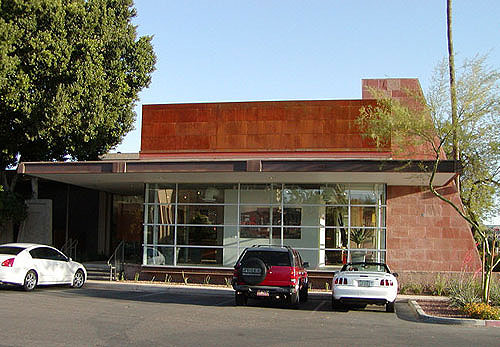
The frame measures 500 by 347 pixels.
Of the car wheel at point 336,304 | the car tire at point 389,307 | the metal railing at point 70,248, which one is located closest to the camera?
the car wheel at point 336,304

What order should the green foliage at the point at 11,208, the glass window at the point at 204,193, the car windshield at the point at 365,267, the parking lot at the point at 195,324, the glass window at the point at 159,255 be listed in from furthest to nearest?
the green foliage at the point at 11,208
the glass window at the point at 159,255
the glass window at the point at 204,193
the car windshield at the point at 365,267
the parking lot at the point at 195,324

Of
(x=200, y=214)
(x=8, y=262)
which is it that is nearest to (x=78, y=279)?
(x=8, y=262)

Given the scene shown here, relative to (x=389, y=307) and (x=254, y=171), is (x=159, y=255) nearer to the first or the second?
(x=254, y=171)

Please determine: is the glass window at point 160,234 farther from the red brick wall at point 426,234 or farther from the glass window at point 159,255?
the red brick wall at point 426,234

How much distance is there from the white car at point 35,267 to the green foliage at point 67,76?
7.74 m

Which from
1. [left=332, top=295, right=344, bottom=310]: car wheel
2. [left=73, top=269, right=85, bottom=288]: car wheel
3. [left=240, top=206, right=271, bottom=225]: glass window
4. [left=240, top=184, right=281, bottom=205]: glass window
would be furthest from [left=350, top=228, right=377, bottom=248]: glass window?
[left=73, top=269, right=85, bottom=288]: car wheel

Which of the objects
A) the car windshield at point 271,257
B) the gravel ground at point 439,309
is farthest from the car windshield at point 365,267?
the car windshield at point 271,257

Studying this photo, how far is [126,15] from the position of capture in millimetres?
29359

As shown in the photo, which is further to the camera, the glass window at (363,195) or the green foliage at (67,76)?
the green foliage at (67,76)

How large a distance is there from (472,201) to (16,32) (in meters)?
18.8

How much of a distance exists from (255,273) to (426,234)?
8511 mm

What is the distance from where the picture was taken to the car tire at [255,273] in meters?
15.8

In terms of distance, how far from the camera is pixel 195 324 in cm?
1258

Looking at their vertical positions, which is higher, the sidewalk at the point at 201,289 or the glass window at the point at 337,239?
the glass window at the point at 337,239
